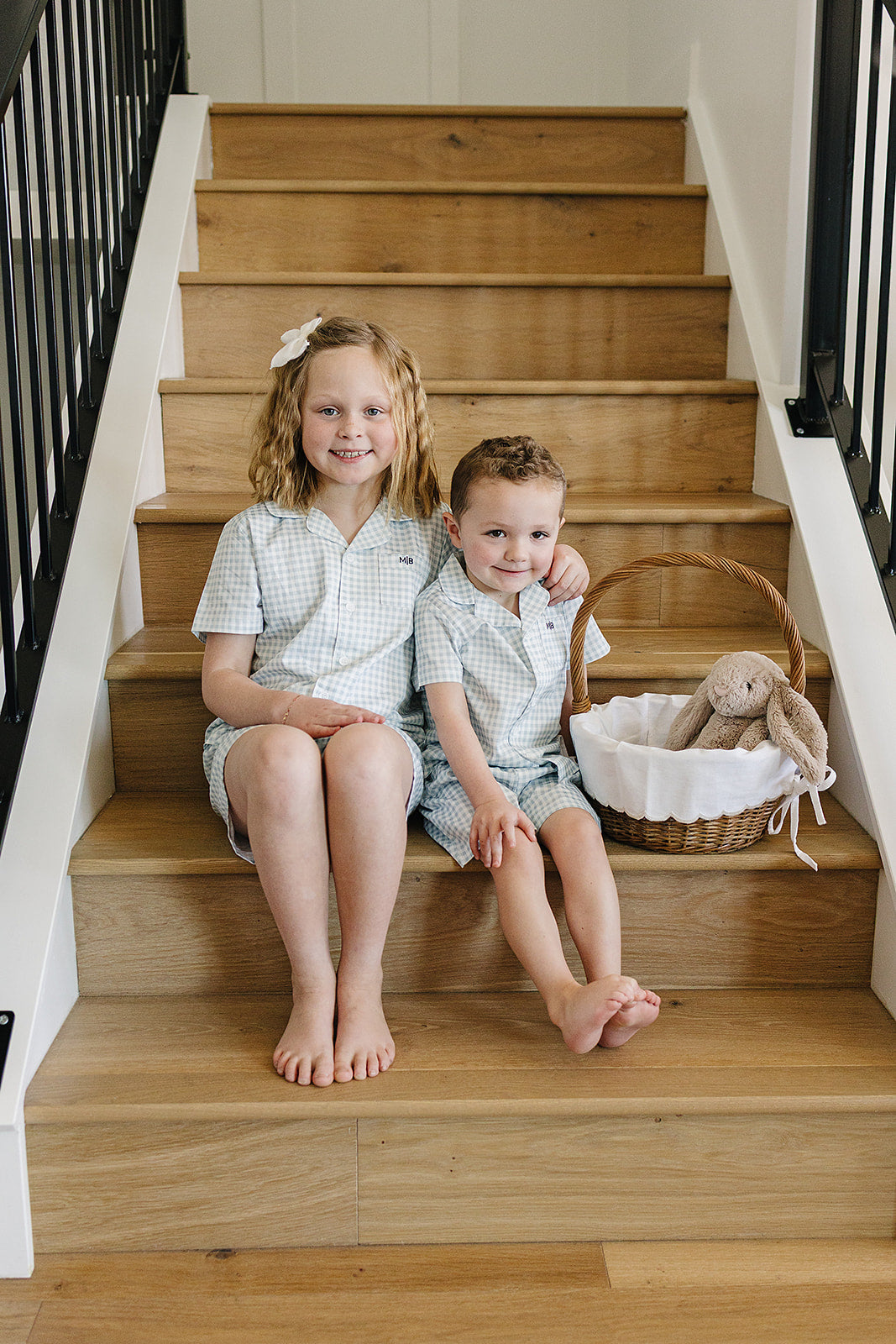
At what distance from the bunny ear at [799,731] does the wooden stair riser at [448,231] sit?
51.8 inches

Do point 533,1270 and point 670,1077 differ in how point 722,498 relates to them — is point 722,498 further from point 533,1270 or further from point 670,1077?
point 533,1270

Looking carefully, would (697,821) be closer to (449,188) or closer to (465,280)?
(465,280)

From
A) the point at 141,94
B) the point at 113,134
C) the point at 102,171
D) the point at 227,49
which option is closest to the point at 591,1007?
the point at 102,171

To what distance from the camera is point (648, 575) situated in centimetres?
173

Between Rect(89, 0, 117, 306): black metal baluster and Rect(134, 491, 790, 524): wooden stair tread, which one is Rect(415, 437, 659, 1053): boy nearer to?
Rect(134, 491, 790, 524): wooden stair tread

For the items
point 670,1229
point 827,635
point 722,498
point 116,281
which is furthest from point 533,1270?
point 116,281

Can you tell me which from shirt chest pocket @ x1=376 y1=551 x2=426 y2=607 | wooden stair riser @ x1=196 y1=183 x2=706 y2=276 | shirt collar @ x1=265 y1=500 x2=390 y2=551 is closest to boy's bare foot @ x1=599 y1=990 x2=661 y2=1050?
shirt chest pocket @ x1=376 y1=551 x2=426 y2=607

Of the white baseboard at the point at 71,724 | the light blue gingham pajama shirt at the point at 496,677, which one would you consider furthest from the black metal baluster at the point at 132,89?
the light blue gingham pajama shirt at the point at 496,677

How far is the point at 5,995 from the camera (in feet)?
3.91

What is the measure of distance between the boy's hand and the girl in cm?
9

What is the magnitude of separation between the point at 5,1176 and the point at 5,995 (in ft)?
0.60

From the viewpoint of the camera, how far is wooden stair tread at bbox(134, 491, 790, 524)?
5.45 feet

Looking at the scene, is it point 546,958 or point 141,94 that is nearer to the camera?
point 546,958

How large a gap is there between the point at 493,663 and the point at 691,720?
0.87 ft
